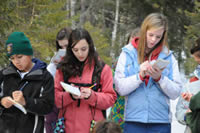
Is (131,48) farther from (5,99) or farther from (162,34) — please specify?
(5,99)

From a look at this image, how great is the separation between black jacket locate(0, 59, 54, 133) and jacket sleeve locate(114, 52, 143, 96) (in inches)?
30.2

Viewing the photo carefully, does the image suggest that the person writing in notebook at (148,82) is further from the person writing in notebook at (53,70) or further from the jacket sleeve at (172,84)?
the person writing in notebook at (53,70)

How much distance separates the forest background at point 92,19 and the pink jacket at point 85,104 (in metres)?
2.23

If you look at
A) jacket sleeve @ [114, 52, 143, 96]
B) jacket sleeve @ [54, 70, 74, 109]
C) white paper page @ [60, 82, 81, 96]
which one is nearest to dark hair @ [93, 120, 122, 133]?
white paper page @ [60, 82, 81, 96]

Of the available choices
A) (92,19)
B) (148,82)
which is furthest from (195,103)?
(92,19)

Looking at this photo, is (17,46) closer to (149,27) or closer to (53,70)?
(53,70)

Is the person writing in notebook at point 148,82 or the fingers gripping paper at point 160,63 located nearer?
the fingers gripping paper at point 160,63

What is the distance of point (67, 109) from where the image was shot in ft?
10.1

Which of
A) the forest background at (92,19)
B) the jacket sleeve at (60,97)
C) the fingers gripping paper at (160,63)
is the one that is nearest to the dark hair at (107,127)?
the jacket sleeve at (60,97)

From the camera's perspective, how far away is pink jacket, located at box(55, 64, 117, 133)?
297 cm

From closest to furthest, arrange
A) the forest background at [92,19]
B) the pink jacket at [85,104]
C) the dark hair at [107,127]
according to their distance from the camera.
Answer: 1. the dark hair at [107,127]
2. the pink jacket at [85,104]
3. the forest background at [92,19]

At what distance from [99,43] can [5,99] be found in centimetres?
1140

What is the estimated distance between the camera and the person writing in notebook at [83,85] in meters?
2.98

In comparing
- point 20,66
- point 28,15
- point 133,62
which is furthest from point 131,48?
point 28,15
